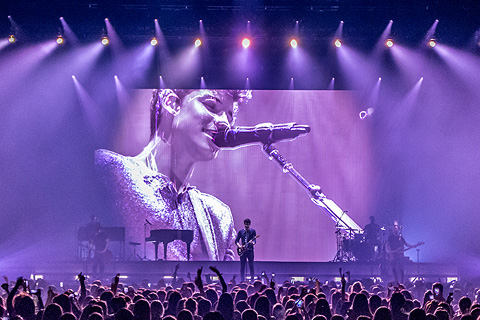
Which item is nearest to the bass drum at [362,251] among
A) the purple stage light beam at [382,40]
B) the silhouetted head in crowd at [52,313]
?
the purple stage light beam at [382,40]

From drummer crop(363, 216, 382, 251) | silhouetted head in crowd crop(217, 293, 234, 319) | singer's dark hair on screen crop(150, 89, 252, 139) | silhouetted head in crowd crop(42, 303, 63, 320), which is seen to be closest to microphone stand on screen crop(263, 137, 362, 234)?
drummer crop(363, 216, 382, 251)

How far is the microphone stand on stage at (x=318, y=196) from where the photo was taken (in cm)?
1922

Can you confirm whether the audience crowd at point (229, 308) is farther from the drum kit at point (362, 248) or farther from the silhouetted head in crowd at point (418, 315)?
the drum kit at point (362, 248)

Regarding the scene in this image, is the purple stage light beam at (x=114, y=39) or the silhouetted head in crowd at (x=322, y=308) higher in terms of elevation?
the purple stage light beam at (x=114, y=39)

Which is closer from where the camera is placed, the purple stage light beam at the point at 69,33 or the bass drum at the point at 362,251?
the bass drum at the point at 362,251

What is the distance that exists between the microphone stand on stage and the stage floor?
3296 millimetres

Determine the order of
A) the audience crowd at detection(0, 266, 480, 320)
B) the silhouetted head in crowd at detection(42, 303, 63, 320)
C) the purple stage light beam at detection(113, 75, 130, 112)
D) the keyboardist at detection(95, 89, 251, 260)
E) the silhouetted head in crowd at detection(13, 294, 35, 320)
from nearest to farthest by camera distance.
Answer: the audience crowd at detection(0, 266, 480, 320) < the silhouetted head in crowd at detection(42, 303, 63, 320) < the silhouetted head in crowd at detection(13, 294, 35, 320) < the keyboardist at detection(95, 89, 251, 260) < the purple stage light beam at detection(113, 75, 130, 112)

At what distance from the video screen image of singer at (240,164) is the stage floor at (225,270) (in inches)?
135

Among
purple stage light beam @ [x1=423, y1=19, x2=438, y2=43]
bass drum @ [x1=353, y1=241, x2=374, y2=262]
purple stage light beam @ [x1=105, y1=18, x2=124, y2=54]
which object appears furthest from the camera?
purple stage light beam @ [x1=105, y1=18, x2=124, y2=54]

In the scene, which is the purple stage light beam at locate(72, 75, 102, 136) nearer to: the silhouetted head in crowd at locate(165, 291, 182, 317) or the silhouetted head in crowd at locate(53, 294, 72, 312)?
the silhouetted head in crowd at locate(165, 291, 182, 317)

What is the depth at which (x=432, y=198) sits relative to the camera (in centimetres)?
1991

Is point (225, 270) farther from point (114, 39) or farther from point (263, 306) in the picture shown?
point (263, 306)

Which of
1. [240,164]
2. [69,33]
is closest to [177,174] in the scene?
[240,164]

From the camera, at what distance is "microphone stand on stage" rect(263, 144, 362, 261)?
1922cm
